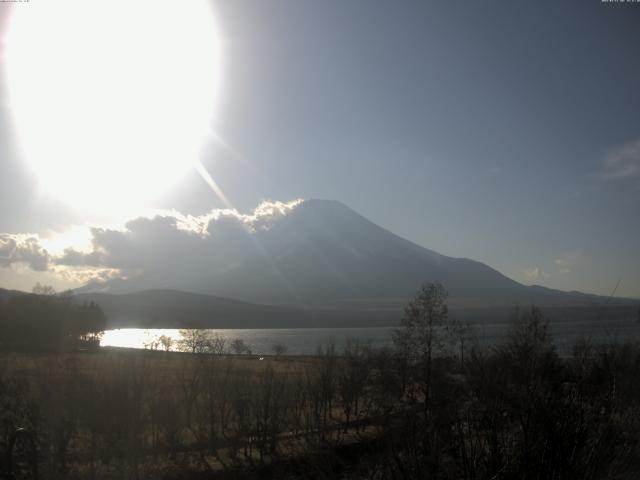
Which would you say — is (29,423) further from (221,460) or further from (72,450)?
(221,460)

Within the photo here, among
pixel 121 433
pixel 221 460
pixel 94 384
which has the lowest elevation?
pixel 221 460

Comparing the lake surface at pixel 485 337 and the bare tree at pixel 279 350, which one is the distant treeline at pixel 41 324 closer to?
the lake surface at pixel 485 337

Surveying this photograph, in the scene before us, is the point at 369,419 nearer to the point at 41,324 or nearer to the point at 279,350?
the point at 41,324

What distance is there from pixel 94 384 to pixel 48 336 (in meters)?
53.6

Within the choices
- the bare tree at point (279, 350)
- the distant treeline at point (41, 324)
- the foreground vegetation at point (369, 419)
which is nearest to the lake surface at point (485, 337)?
the foreground vegetation at point (369, 419)

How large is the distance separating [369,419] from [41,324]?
66.5 meters

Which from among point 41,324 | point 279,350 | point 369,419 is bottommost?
point 279,350

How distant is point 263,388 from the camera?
1021 inches

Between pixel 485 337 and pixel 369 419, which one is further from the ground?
pixel 369 419

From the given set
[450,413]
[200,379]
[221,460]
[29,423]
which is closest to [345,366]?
[200,379]

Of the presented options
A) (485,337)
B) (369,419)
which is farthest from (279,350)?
(369,419)

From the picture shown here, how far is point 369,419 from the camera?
12961 millimetres

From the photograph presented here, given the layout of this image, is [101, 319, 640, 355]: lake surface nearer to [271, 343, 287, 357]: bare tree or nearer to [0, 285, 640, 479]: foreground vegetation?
[0, 285, 640, 479]: foreground vegetation

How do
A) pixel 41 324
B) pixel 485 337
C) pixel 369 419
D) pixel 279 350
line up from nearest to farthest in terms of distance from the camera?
pixel 369 419, pixel 41 324, pixel 485 337, pixel 279 350
